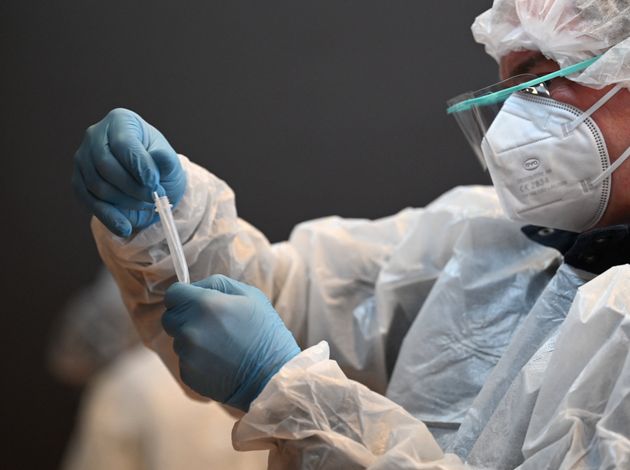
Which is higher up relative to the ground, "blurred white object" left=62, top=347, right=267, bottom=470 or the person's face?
the person's face

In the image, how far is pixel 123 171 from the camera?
1315 mm

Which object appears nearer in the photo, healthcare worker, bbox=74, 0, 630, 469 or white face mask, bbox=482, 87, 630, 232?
healthcare worker, bbox=74, 0, 630, 469

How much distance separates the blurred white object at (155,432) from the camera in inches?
78.2

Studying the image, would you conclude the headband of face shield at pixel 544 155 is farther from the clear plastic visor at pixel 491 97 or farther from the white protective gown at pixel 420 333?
the white protective gown at pixel 420 333

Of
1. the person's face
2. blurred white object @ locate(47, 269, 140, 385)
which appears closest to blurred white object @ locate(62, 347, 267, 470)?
blurred white object @ locate(47, 269, 140, 385)

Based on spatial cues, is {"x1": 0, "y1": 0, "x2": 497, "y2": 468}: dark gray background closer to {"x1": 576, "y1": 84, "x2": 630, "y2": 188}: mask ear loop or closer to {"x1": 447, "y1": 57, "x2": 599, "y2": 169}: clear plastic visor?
{"x1": 447, "y1": 57, "x2": 599, "y2": 169}: clear plastic visor

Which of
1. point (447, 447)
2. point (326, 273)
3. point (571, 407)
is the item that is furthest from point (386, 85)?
point (571, 407)

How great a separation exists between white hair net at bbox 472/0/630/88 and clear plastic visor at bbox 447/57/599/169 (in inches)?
0.9

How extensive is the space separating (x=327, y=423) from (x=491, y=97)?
1.93ft

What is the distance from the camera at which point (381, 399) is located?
1121 mm

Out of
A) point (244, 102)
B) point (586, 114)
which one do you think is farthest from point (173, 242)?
point (244, 102)

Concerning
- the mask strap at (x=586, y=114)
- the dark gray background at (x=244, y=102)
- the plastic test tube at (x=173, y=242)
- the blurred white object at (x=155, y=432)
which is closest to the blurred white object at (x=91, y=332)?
the dark gray background at (x=244, y=102)

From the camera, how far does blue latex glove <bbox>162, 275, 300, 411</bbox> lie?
1.13 meters

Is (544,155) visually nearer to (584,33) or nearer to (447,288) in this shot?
(584,33)
